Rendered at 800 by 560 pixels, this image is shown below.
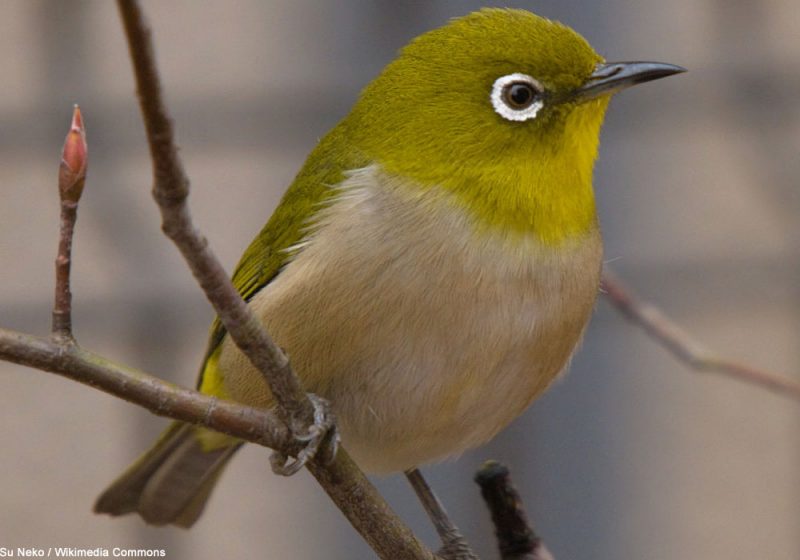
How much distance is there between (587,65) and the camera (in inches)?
103

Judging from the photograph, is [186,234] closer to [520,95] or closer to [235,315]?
[235,315]

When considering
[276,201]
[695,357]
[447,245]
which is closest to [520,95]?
[447,245]

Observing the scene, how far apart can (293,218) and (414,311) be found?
0.50 meters

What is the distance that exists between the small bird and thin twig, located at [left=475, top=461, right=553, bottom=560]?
263 millimetres

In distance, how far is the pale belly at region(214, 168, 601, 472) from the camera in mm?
2426

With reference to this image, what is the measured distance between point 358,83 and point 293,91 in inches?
12.1

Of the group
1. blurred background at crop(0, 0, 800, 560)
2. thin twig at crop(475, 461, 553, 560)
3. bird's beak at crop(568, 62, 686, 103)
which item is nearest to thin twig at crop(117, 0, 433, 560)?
thin twig at crop(475, 461, 553, 560)

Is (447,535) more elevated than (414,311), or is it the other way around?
(414,311)

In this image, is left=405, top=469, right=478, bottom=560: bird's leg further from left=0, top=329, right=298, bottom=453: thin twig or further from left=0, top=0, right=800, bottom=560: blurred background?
left=0, top=0, right=800, bottom=560: blurred background

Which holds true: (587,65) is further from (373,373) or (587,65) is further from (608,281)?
(373,373)

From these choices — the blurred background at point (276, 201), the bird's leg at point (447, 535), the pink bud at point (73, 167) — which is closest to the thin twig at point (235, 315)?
the pink bud at point (73, 167)

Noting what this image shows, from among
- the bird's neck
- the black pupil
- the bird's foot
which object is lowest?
the bird's foot

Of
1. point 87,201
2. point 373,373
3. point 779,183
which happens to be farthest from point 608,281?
point 87,201

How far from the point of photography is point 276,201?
5602 mm
